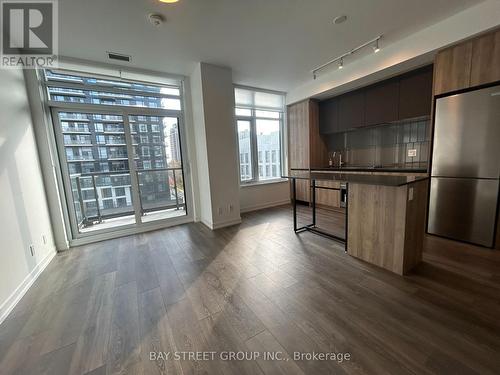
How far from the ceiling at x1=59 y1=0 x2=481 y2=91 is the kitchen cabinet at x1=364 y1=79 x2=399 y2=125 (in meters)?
0.93

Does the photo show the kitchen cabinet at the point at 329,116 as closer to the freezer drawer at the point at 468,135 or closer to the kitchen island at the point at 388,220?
the freezer drawer at the point at 468,135

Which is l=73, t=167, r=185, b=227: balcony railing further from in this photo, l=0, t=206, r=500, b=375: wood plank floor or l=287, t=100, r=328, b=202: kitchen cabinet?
l=287, t=100, r=328, b=202: kitchen cabinet

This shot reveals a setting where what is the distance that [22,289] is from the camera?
2.09 m

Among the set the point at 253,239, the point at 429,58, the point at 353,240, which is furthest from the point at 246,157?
the point at 429,58

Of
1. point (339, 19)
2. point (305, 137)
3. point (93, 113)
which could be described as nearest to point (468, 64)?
point (339, 19)

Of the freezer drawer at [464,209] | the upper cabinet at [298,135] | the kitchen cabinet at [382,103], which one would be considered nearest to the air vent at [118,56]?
the upper cabinet at [298,135]

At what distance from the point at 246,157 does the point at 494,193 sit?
4122mm

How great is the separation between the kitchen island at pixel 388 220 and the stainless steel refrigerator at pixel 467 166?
0.93m

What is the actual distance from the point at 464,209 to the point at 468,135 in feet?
3.18

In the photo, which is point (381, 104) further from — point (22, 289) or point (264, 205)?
point (22, 289)

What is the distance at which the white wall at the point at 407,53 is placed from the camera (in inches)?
90.7

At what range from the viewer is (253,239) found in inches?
125

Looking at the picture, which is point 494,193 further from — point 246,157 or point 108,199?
point 108,199

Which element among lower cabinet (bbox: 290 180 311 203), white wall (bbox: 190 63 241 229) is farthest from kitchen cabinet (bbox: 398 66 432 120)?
white wall (bbox: 190 63 241 229)
